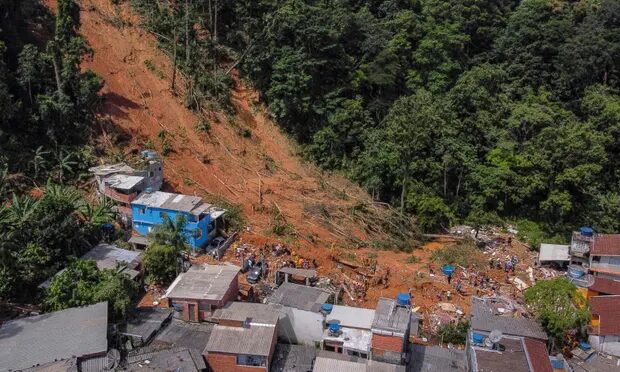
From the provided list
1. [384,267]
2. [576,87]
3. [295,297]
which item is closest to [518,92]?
[576,87]

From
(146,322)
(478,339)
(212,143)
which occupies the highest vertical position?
(212,143)

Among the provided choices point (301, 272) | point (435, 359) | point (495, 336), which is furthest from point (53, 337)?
point (495, 336)

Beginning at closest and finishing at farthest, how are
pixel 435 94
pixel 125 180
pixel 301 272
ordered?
1. pixel 301 272
2. pixel 125 180
3. pixel 435 94

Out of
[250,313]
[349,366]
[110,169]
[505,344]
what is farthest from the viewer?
[110,169]

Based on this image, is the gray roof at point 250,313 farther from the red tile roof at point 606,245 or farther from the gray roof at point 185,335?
the red tile roof at point 606,245

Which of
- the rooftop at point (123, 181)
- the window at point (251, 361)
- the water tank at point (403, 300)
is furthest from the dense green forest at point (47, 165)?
the water tank at point (403, 300)

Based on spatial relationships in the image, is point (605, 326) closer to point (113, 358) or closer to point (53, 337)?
point (113, 358)

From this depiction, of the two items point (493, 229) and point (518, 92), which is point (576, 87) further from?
point (493, 229)
